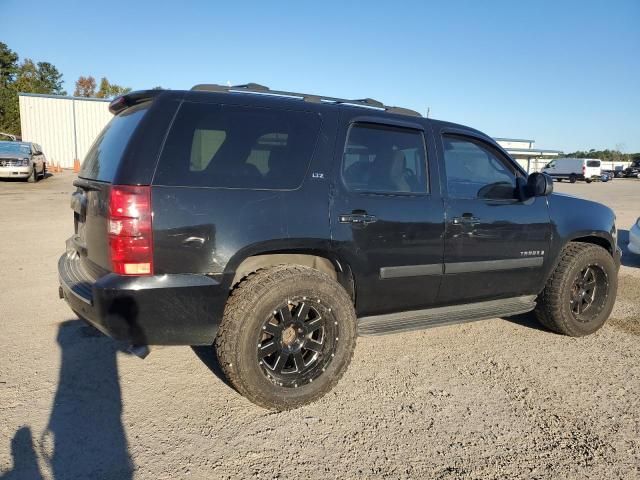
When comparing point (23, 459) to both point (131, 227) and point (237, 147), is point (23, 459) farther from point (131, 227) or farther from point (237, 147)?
point (237, 147)

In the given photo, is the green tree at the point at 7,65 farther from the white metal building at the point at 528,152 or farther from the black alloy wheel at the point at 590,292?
the black alloy wheel at the point at 590,292

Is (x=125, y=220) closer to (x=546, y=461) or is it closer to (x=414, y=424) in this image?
(x=414, y=424)

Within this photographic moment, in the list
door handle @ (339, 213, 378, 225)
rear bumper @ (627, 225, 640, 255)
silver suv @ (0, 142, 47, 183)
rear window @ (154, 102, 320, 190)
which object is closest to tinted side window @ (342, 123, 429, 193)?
door handle @ (339, 213, 378, 225)

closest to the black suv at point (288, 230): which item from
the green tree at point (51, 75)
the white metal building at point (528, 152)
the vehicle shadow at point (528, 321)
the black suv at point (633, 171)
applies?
the vehicle shadow at point (528, 321)

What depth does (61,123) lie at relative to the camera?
3070 centimetres

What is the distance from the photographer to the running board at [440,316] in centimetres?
334

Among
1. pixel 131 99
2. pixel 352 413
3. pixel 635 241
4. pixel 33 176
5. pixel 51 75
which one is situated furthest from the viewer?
pixel 51 75

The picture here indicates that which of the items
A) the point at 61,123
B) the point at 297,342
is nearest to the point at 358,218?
Result: the point at 297,342

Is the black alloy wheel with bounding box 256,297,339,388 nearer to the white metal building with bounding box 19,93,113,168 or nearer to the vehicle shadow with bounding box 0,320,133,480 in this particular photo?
the vehicle shadow with bounding box 0,320,133,480

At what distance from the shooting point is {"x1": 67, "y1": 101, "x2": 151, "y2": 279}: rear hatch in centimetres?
269

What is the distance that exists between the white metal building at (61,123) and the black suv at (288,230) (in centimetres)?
3062

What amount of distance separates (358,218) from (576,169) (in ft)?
138

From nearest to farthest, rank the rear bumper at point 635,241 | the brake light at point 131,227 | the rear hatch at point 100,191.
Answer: the brake light at point 131,227
the rear hatch at point 100,191
the rear bumper at point 635,241

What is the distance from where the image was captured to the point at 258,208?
2814 mm
